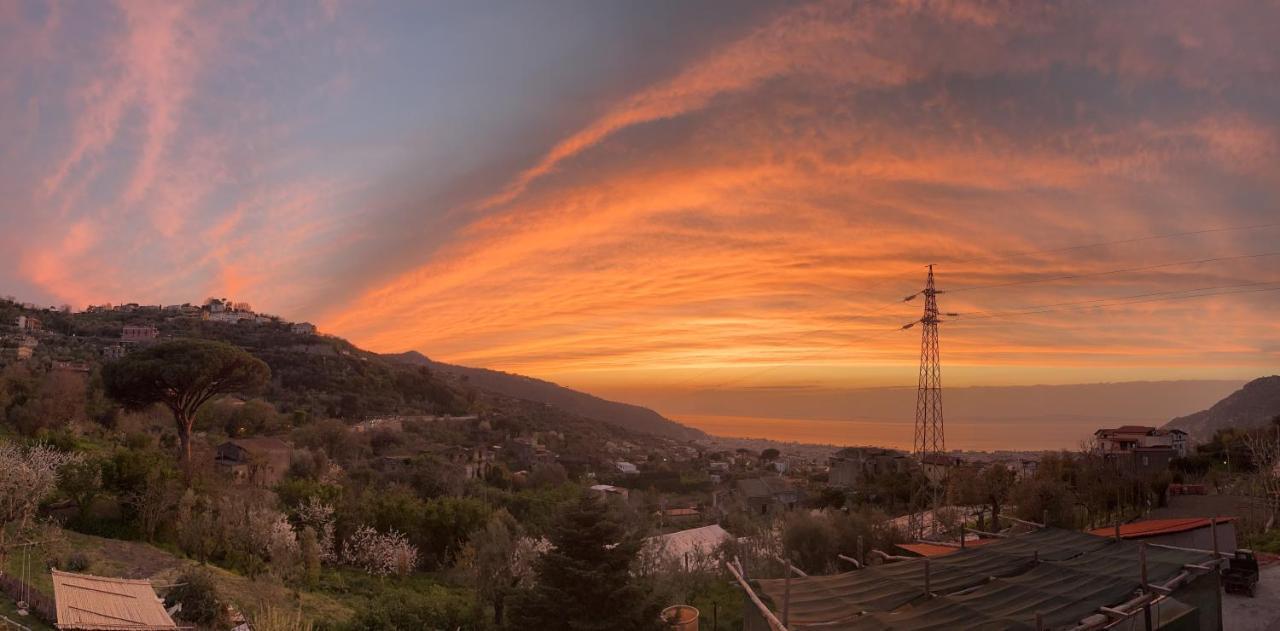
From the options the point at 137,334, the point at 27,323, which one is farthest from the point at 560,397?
the point at 27,323

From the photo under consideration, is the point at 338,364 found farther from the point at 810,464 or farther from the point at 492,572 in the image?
the point at 492,572

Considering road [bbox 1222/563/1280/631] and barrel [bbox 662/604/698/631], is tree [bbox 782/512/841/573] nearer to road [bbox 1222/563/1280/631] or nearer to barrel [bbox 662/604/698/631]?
barrel [bbox 662/604/698/631]

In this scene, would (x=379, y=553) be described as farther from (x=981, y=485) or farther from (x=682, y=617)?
(x=981, y=485)

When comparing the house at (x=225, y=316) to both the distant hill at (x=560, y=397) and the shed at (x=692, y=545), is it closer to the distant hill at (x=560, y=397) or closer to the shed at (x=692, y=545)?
the distant hill at (x=560, y=397)

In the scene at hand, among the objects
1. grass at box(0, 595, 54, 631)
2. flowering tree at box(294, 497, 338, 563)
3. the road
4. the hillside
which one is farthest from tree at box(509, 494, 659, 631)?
the hillside

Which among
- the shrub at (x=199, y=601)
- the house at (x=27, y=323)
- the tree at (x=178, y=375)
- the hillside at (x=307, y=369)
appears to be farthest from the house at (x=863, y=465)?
the house at (x=27, y=323)

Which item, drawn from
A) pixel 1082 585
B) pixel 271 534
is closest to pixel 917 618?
pixel 1082 585

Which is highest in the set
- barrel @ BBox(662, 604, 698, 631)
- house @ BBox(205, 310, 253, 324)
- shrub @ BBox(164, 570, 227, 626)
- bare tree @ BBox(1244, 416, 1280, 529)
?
house @ BBox(205, 310, 253, 324)
